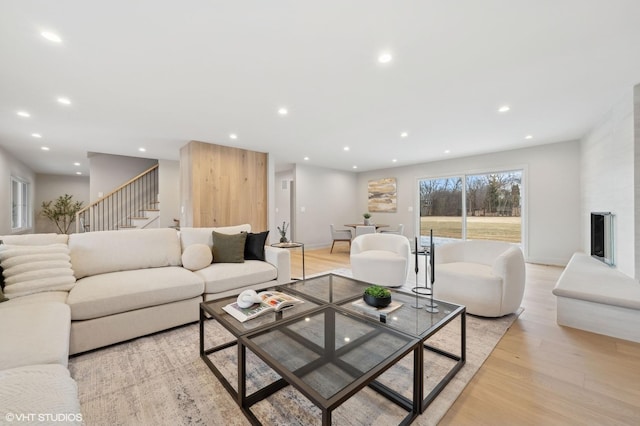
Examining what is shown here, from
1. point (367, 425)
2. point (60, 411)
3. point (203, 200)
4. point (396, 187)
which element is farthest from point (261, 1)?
point (396, 187)

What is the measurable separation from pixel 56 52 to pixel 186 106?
3.81ft

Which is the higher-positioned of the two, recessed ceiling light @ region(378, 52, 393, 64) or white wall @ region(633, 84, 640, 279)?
recessed ceiling light @ region(378, 52, 393, 64)

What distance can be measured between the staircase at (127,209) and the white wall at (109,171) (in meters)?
0.35

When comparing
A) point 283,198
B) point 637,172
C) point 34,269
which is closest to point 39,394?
point 34,269

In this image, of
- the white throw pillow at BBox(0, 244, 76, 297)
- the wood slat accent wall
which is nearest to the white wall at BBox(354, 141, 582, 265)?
the wood slat accent wall

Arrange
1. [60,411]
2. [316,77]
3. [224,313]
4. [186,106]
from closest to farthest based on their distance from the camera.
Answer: [60,411] < [224,313] < [316,77] < [186,106]

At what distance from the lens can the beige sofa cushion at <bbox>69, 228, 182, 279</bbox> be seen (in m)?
2.37

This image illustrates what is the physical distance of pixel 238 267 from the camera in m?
2.76

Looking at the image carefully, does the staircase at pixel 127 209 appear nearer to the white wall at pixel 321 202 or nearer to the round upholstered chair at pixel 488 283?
the white wall at pixel 321 202

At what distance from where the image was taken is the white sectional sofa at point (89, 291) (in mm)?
1038

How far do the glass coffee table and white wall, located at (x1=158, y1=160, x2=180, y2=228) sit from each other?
5.25m

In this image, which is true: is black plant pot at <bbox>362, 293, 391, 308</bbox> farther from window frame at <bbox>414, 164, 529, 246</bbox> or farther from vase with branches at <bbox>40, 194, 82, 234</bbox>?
vase with branches at <bbox>40, 194, 82, 234</bbox>

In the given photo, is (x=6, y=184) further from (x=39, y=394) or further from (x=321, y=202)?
(x=39, y=394)

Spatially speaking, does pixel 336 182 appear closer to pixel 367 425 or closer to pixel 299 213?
pixel 299 213
